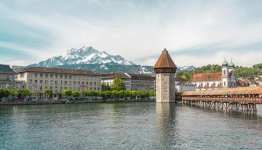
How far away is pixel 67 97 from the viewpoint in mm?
108875

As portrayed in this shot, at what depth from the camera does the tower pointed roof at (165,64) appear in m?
94.2

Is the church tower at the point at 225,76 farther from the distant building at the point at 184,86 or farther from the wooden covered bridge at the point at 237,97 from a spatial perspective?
the wooden covered bridge at the point at 237,97

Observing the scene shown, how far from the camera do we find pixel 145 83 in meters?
170

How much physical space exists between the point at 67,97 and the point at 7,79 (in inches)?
730

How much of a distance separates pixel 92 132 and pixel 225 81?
373ft

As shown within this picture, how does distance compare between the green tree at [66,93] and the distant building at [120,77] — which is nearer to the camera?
the green tree at [66,93]

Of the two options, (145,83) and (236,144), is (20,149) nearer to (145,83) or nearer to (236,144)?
(236,144)

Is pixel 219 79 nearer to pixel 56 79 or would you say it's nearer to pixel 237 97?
pixel 56 79

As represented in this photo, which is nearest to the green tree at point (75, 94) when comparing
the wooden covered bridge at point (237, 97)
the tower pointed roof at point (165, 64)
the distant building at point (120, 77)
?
the tower pointed roof at point (165, 64)

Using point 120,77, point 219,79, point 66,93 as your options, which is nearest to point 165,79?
point 66,93

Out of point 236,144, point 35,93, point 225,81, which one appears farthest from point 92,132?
point 225,81

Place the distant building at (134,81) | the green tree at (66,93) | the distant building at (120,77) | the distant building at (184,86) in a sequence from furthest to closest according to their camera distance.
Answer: the distant building at (134,81) < the distant building at (120,77) < the distant building at (184,86) < the green tree at (66,93)

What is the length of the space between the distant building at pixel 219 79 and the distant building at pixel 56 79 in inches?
1862

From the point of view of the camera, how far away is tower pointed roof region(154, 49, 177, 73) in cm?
9419
